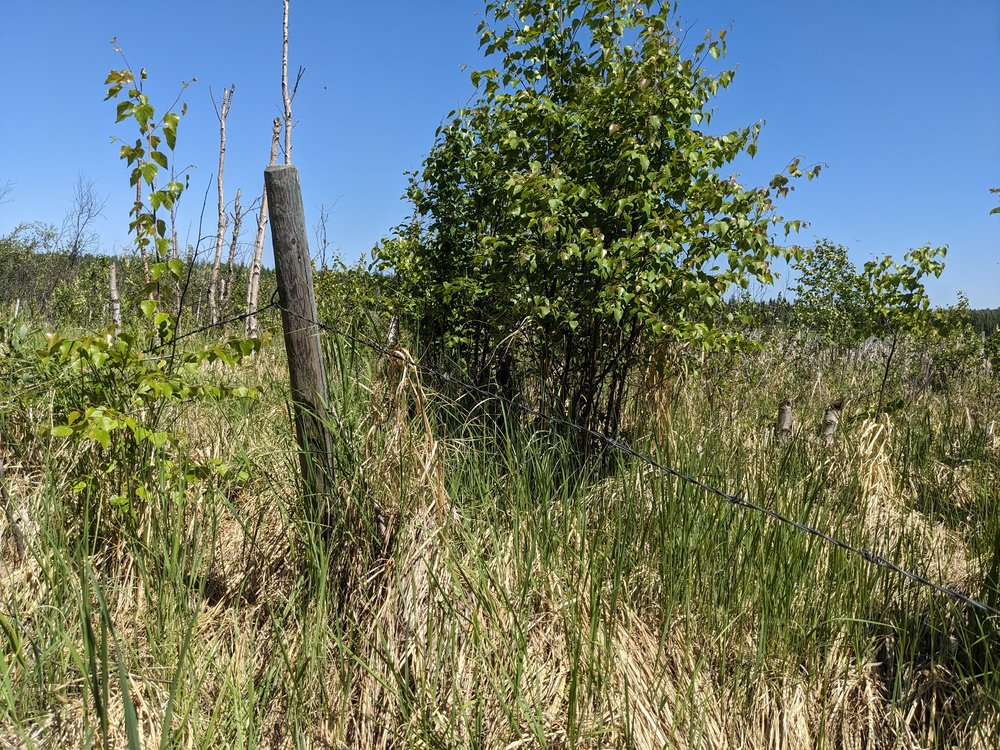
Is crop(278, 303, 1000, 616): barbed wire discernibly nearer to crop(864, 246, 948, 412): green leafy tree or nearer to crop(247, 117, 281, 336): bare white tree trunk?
crop(864, 246, 948, 412): green leafy tree

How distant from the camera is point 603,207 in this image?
11.8 ft

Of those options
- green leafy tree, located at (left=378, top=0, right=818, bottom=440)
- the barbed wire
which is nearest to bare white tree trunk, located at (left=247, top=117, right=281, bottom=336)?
green leafy tree, located at (left=378, top=0, right=818, bottom=440)

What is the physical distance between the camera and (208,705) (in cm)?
205

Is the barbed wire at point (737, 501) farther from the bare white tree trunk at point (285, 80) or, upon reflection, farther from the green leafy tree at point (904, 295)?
the bare white tree trunk at point (285, 80)

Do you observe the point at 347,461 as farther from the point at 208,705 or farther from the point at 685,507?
the point at 685,507

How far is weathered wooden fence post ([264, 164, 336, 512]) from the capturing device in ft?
8.11

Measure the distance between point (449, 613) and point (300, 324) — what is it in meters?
1.18

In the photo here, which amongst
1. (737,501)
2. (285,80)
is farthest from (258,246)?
(737,501)

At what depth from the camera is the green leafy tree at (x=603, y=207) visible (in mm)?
3570

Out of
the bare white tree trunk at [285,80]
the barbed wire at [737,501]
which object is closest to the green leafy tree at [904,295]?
the barbed wire at [737,501]

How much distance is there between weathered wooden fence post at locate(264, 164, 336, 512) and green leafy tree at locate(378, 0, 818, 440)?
3.79 feet

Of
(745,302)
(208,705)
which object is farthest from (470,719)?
(745,302)

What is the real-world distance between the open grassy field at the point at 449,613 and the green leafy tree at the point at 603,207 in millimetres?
1009

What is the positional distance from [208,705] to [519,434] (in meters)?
1.47
